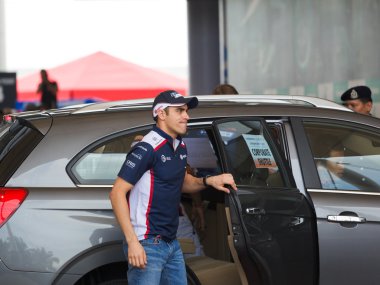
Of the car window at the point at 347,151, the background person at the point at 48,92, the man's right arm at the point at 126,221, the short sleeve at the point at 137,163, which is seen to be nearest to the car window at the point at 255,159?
the car window at the point at 347,151

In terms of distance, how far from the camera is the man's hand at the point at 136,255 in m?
4.12

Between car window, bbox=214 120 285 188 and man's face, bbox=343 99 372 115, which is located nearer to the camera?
car window, bbox=214 120 285 188

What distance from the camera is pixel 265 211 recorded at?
4.68 m

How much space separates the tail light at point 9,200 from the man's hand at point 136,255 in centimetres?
71

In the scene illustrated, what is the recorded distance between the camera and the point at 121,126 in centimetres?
478

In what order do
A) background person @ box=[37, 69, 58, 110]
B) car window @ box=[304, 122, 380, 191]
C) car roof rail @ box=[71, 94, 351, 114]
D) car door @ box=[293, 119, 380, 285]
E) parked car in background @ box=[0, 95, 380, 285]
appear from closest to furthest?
parked car in background @ box=[0, 95, 380, 285] < car door @ box=[293, 119, 380, 285] < car window @ box=[304, 122, 380, 191] < car roof rail @ box=[71, 94, 351, 114] < background person @ box=[37, 69, 58, 110]

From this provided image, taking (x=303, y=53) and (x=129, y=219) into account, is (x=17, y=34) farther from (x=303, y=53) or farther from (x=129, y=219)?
(x=129, y=219)

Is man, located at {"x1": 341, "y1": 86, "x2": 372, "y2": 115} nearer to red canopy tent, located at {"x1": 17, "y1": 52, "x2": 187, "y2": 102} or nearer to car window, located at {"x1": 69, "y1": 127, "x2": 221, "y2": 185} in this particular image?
car window, located at {"x1": 69, "y1": 127, "x2": 221, "y2": 185}

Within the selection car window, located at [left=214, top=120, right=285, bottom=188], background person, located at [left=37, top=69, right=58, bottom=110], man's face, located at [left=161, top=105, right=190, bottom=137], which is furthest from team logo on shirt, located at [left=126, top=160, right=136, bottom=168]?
background person, located at [left=37, top=69, right=58, bottom=110]

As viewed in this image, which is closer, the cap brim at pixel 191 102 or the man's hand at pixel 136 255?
the man's hand at pixel 136 255

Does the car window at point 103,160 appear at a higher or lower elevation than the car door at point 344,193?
higher

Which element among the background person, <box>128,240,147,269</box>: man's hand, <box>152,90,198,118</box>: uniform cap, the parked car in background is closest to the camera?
<box>128,240,147,269</box>: man's hand

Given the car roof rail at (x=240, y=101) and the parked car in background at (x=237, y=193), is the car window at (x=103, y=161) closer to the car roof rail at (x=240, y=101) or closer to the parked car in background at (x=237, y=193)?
the parked car in background at (x=237, y=193)

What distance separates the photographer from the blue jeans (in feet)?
14.0
